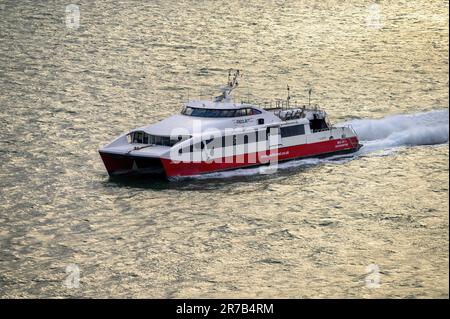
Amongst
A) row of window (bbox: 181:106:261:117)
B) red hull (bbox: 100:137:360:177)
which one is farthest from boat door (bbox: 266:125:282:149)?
row of window (bbox: 181:106:261:117)

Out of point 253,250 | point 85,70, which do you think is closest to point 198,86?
point 85,70

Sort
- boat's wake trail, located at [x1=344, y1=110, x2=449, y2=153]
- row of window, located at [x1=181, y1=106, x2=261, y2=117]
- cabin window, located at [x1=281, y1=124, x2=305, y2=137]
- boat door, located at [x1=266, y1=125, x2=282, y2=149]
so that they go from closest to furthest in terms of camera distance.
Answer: row of window, located at [x1=181, y1=106, x2=261, y2=117]
boat door, located at [x1=266, y1=125, x2=282, y2=149]
cabin window, located at [x1=281, y1=124, x2=305, y2=137]
boat's wake trail, located at [x1=344, y1=110, x2=449, y2=153]

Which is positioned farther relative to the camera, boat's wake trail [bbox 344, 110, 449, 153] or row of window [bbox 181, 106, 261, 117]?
boat's wake trail [bbox 344, 110, 449, 153]

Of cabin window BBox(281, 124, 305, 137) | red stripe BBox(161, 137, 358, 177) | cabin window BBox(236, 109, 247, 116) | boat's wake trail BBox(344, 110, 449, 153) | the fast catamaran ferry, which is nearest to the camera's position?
red stripe BBox(161, 137, 358, 177)

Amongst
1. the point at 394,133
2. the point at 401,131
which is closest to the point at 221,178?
the point at 394,133

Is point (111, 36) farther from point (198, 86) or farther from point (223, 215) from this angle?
point (223, 215)

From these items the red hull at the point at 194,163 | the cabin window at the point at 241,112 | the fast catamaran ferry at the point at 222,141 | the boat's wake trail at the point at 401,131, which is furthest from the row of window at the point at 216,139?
the boat's wake trail at the point at 401,131

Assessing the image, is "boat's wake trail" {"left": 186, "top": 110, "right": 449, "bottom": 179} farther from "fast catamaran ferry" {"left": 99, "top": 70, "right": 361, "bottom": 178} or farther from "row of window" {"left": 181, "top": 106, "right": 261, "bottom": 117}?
"row of window" {"left": 181, "top": 106, "right": 261, "bottom": 117}

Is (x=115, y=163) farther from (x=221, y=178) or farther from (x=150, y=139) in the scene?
(x=221, y=178)

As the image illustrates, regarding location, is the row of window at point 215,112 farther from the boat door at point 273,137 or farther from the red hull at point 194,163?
the red hull at point 194,163
